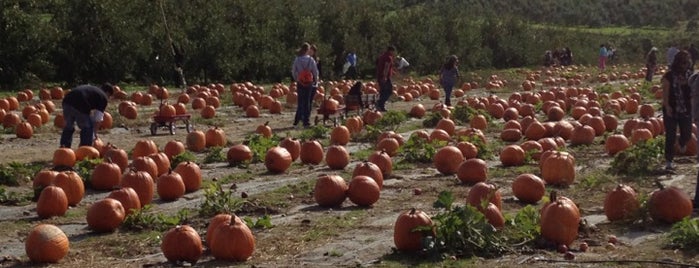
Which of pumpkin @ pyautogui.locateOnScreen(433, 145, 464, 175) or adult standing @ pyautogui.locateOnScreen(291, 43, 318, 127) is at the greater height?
adult standing @ pyautogui.locateOnScreen(291, 43, 318, 127)

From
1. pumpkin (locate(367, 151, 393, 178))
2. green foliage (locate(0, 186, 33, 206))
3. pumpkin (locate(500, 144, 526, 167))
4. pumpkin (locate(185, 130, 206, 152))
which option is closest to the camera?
green foliage (locate(0, 186, 33, 206))

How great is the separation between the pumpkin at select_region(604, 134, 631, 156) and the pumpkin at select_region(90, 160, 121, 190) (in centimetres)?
787

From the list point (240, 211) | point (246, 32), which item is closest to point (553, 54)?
point (246, 32)

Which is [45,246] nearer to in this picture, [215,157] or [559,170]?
[559,170]

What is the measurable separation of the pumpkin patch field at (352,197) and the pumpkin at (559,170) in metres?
0.02

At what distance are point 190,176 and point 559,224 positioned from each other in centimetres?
554

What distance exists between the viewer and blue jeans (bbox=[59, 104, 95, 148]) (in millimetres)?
15195

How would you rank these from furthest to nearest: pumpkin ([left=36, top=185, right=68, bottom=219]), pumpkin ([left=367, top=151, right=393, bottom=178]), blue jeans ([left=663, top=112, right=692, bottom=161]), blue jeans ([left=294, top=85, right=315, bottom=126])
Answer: blue jeans ([left=294, top=85, right=315, bottom=126]) → blue jeans ([left=663, top=112, right=692, bottom=161]) → pumpkin ([left=367, top=151, right=393, bottom=178]) → pumpkin ([left=36, top=185, right=68, bottom=219])

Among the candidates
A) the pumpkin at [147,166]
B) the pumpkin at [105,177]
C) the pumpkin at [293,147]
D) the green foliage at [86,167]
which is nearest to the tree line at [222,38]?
the pumpkin at [293,147]

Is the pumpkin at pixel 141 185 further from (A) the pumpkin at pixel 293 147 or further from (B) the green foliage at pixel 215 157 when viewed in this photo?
(A) the pumpkin at pixel 293 147

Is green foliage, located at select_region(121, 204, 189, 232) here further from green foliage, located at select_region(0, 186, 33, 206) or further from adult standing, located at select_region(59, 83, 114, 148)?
adult standing, located at select_region(59, 83, 114, 148)

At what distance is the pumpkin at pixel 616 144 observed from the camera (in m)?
15.9

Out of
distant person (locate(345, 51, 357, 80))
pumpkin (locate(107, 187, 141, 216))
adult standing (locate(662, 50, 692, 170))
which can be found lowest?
distant person (locate(345, 51, 357, 80))

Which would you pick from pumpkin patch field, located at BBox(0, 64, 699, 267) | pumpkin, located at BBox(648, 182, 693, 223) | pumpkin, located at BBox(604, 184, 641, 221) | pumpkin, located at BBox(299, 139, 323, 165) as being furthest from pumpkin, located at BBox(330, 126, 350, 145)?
pumpkin, located at BBox(648, 182, 693, 223)
